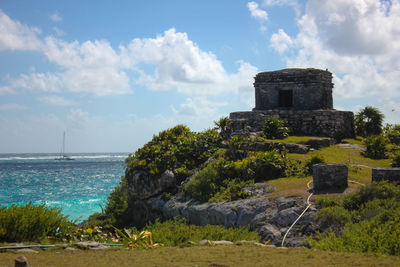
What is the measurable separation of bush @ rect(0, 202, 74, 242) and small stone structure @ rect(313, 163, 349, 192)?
24.1 ft

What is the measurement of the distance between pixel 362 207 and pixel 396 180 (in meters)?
2.35

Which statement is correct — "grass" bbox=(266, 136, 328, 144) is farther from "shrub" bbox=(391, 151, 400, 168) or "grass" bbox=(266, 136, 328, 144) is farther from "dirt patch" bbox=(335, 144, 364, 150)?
"shrub" bbox=(391, 151, 400, 168)

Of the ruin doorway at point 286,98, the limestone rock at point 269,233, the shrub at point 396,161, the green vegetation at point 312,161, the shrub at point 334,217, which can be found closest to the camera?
the shrub at point 334,217

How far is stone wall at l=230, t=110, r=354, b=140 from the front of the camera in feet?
70.3

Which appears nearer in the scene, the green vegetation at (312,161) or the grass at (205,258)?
the grass at (205,258)

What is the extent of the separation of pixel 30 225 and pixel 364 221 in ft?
24.6

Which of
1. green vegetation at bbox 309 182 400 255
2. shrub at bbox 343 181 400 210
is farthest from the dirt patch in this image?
shrub at bbox 343 181 400 210

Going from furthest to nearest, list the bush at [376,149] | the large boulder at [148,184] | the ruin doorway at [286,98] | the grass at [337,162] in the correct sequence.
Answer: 1. the ruin doorway at [286,98]
2. the bush at [376,149]
3. the large boulder at [148,184]
4. the grass at [337,162]

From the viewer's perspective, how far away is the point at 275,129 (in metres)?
20.3

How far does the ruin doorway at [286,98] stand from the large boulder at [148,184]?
10.8 metres

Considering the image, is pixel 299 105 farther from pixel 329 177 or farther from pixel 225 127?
pixel 329 177

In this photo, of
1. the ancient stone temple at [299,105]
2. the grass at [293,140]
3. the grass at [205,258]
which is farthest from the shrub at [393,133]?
the grass at [205,258]

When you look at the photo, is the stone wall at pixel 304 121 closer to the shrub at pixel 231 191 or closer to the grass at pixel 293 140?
the grass at pixel 293 140

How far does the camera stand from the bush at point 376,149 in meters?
18.1
